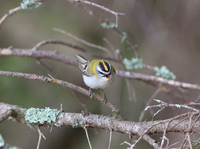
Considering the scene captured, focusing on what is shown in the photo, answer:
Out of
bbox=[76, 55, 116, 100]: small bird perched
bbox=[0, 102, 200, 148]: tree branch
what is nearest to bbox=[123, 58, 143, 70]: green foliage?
bbox=[76, 55, 116, 100]: small bird perched

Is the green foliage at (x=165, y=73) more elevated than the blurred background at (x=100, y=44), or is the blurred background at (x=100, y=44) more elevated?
the blurred background at (x=100, y=44)

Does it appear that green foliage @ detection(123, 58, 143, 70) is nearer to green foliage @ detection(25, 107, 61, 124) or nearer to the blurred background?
the blurred background

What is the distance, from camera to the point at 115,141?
4559mm

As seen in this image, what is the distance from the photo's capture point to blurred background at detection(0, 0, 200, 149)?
488 centimetres

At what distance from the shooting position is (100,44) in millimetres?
5289

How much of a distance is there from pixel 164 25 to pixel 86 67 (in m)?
2.48

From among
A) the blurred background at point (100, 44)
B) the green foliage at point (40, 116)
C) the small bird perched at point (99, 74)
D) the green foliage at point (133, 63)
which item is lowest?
the green foliage at point (40, 116)

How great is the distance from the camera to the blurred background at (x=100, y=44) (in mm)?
4879

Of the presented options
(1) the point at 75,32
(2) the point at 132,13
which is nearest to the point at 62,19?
(1) the point at 75,32

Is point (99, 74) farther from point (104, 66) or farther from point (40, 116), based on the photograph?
point (40, 116)

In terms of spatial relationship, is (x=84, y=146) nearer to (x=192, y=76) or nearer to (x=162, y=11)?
(x=192, y=76)

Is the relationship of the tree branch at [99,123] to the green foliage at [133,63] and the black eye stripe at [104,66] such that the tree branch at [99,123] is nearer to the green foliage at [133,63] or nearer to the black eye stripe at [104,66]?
the black eye stripe at [104,66]

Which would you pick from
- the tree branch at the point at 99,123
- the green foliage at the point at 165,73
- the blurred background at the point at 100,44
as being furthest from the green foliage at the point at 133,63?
the tree branch at the point at 99,123

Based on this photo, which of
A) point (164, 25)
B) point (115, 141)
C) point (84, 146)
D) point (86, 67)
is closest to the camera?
point (86, 67)
